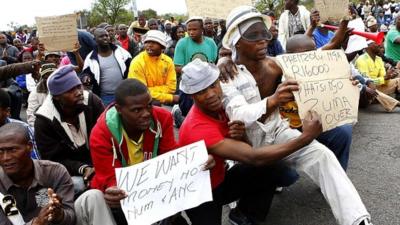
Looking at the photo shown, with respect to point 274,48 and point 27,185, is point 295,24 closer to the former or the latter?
point 274,48

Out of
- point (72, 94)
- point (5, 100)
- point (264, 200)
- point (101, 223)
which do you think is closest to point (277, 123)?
point (264, 200)

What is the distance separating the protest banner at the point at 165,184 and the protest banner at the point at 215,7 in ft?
6.04

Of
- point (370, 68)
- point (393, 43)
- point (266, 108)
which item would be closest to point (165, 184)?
point (266, 108)

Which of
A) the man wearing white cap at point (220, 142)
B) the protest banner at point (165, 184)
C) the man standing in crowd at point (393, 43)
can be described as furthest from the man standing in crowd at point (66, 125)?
the man standing in crowd at point (393, 43)

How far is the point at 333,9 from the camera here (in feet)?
13.1

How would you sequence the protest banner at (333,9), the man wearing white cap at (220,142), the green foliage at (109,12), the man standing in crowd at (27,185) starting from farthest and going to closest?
1. the green foliage at (109,12)
2. the protest banner at (333,9)
3. the man wearing white cap at (220,142)
4. the man standing in crowd at (27,185)

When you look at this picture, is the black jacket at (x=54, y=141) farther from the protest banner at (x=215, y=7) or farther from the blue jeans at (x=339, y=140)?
the blue jeans at (x=339, y=140)

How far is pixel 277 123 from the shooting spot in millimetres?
3006

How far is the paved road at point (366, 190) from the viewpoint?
11.0ft

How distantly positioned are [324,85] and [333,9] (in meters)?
1.55

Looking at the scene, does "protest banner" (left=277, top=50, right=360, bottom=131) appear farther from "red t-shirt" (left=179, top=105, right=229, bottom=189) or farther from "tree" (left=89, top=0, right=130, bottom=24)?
"tree" (left=89, top=0, right=130, bottom=24)

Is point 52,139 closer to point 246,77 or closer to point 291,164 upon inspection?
point 246,77

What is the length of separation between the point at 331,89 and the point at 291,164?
58 cm

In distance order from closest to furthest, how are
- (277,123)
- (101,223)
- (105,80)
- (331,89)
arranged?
(101,223), (331,89), (277,123), (105,80)
